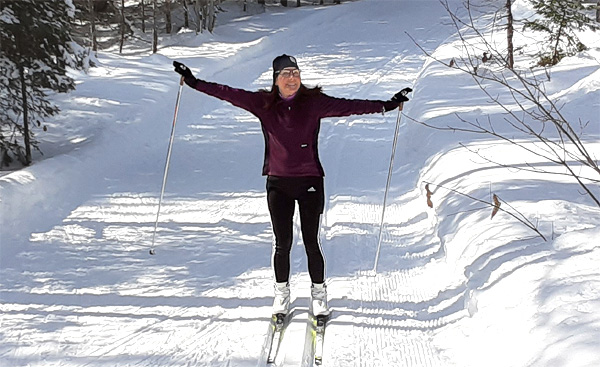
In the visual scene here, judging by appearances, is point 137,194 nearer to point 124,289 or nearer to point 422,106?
point 124,289

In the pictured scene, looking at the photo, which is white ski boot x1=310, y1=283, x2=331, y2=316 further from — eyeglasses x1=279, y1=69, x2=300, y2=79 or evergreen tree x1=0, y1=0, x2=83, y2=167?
evergreen tree x1=0, y1=0, x2=83, y2=167

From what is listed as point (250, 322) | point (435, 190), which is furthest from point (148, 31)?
point (250, 322)

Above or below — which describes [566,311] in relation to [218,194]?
above

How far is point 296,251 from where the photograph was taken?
257 inches

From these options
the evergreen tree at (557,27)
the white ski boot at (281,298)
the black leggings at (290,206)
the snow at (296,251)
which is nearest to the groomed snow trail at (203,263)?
the snow at (296,251)

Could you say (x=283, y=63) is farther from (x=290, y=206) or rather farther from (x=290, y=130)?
(x=290, y=206)

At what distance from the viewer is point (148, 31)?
3347cm

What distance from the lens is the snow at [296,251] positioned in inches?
180

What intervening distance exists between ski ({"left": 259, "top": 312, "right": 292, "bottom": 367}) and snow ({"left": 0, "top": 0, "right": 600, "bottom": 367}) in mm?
83

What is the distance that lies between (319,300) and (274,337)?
0.54 metres

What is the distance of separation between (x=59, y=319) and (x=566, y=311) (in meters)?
3.82

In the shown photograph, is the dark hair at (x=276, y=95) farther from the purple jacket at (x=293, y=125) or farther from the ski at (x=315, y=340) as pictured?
the ski at (x=315, y=340)

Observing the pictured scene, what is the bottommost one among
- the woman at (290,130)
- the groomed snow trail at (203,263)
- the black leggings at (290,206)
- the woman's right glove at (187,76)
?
the groomed snow trail at (203,263)

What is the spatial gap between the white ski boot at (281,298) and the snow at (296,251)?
149mm
